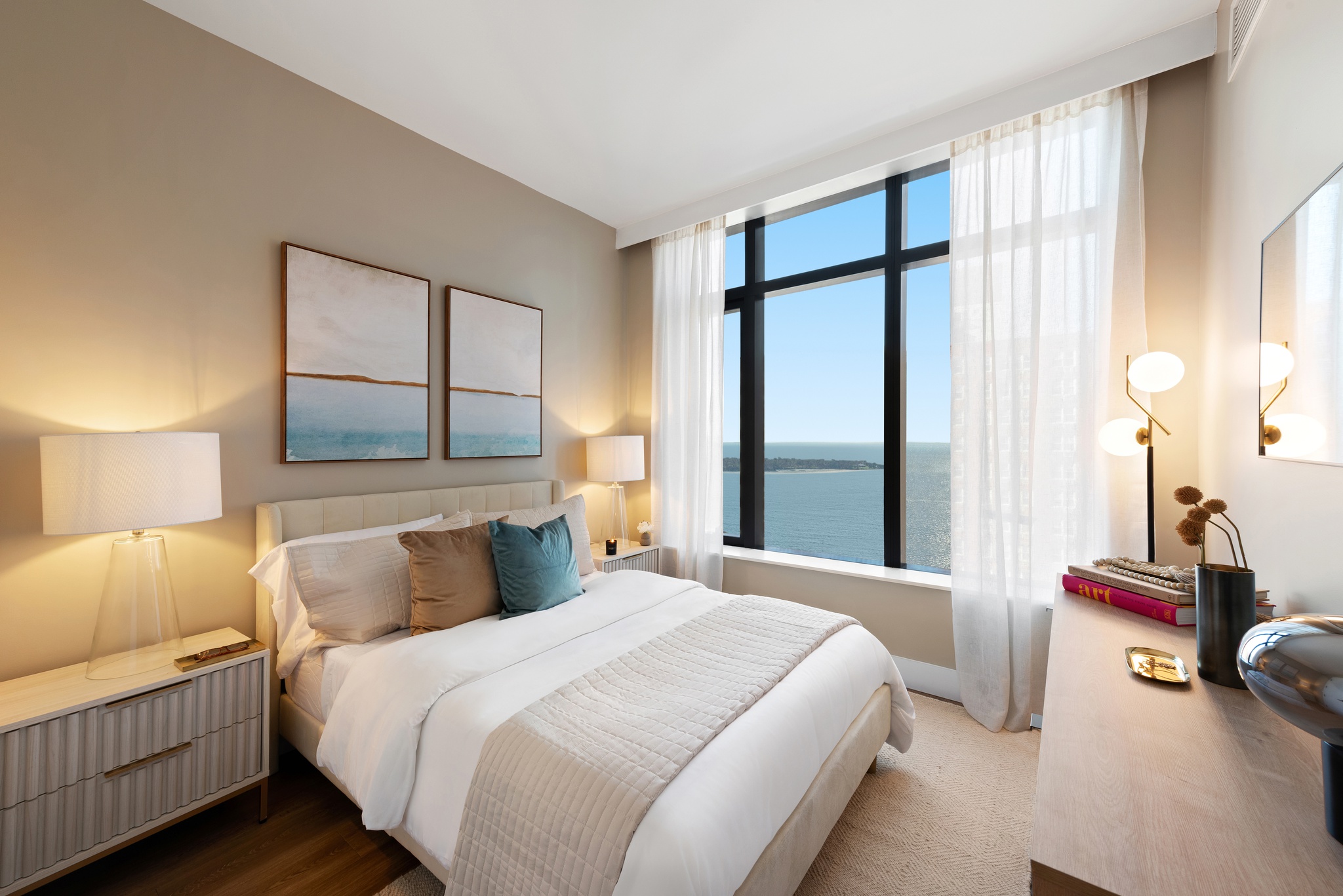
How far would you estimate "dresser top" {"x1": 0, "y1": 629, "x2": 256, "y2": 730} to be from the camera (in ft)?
4.78

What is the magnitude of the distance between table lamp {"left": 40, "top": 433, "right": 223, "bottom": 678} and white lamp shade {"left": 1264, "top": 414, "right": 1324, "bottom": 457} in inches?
114

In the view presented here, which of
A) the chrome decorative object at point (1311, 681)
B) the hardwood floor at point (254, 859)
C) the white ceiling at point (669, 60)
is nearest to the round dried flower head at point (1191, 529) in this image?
the chrome decorative object at point (1311, 681)

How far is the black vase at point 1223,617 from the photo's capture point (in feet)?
3.57

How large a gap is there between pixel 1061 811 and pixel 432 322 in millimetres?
3017

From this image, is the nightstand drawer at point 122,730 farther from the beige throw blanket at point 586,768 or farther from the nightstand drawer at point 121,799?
the beige throw blanket at point 586,768

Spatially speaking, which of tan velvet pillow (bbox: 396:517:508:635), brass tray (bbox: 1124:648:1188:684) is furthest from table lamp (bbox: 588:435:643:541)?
brass tray (bbox: 1124:648:1188:684)

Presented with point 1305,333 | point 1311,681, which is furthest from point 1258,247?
point 1311,681

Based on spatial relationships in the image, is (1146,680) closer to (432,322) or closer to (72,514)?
(72,514)

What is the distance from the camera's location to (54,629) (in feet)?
5.81

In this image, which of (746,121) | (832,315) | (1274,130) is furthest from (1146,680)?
(832,315)

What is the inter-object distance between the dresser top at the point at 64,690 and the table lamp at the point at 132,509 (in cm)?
5

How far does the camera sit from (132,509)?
5.25 ft

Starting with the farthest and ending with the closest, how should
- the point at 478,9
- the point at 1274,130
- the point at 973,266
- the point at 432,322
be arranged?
the point at 432,322, the point at 973,266, the point at 478,9, the point at 1274,130

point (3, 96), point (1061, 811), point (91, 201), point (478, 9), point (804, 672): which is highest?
point (478, 9)
